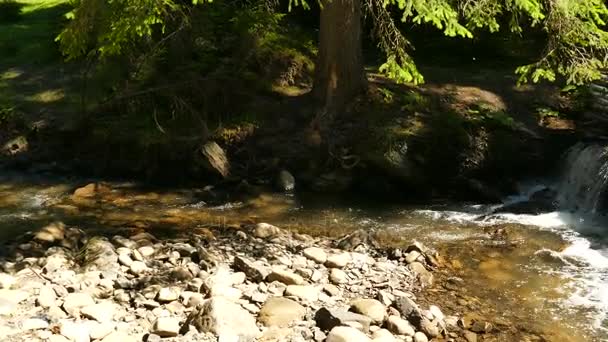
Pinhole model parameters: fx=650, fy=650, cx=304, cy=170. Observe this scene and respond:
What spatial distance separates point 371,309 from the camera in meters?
7.14

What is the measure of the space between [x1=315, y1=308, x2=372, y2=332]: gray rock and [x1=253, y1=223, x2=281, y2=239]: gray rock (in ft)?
9.32

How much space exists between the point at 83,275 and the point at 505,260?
19.0ft

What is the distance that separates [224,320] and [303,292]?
1.32 m

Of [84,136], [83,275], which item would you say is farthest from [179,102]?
[83,275]

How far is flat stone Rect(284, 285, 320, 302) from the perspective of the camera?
746 cm

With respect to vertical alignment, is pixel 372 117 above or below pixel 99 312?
above

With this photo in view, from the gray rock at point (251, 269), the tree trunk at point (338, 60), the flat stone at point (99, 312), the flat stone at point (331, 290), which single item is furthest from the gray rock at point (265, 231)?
the tree trunk at point (338, 60)

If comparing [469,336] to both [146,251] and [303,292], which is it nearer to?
[303,292]

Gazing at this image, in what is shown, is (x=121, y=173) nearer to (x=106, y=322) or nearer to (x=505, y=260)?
(x=106, y=322)

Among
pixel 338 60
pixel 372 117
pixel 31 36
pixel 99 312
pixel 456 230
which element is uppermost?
pixel 31 36

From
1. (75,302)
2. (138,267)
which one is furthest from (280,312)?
(75,302)

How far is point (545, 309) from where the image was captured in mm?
7895

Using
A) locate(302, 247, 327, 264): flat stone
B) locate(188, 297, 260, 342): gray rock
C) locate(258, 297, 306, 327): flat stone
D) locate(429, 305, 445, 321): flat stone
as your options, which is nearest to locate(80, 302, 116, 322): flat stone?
locate(188, 297, 260, 342): gray rock

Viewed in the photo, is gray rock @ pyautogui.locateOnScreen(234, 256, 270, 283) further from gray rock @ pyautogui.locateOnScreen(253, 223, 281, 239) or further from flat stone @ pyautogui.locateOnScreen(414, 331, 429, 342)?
flat stone @ pyautogui.locateOnScreen(414, 331, 429, 342)
